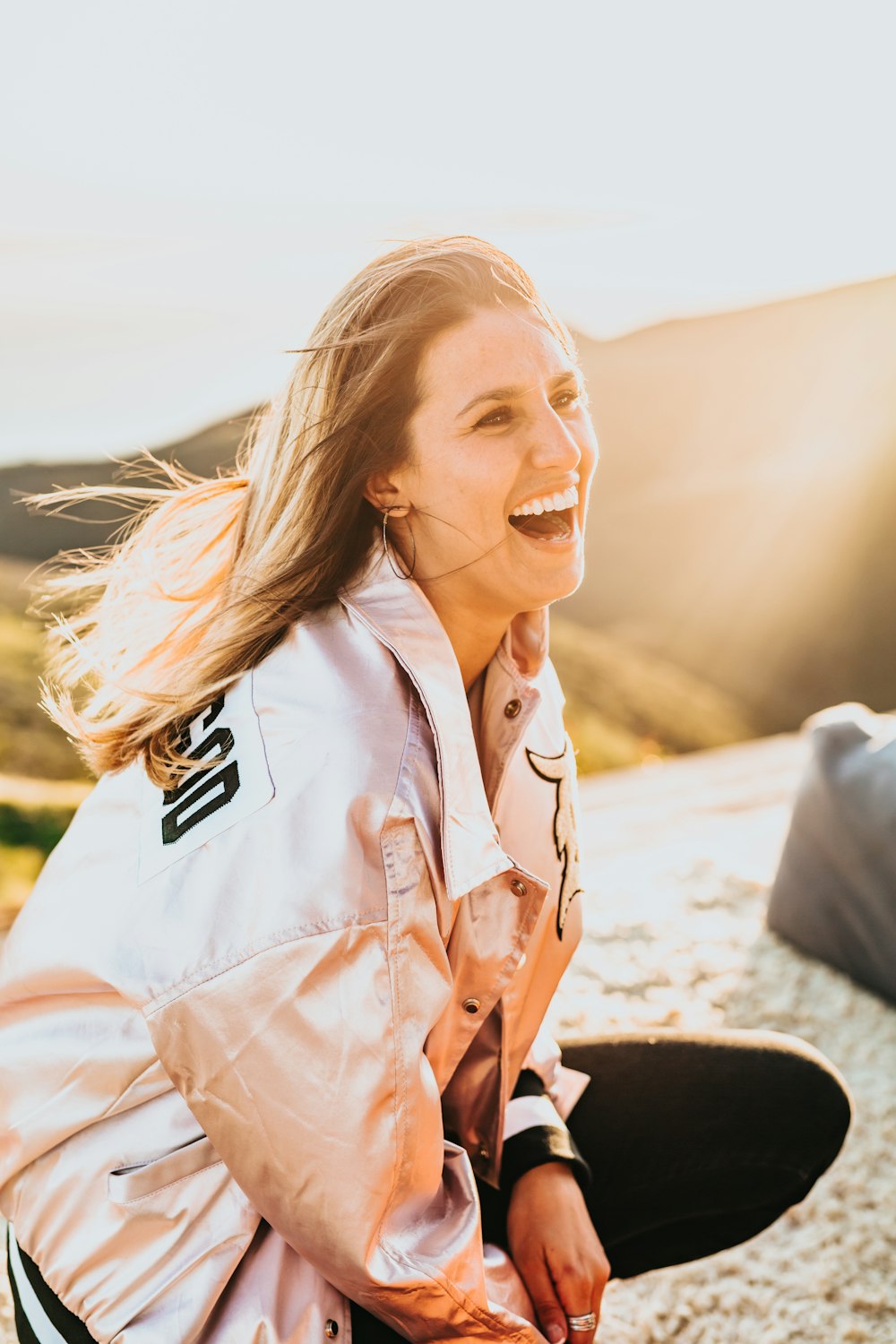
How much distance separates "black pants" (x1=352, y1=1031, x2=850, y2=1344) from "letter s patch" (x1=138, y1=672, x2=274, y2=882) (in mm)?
669

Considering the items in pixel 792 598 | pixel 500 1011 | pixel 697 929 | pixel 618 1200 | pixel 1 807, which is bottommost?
pixel 792 598

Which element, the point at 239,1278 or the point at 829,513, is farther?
the point at 829,513

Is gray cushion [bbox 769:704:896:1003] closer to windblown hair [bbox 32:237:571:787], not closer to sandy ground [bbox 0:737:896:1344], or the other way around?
sandy ground [bbox 0:737:896:1344]

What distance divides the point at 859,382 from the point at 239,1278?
6317mm

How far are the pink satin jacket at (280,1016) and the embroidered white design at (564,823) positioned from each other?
167 millimetres

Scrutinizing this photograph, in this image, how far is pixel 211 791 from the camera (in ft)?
3.37

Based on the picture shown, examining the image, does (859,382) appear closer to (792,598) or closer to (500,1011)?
(792,598)

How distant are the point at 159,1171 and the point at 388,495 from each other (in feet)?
2.32

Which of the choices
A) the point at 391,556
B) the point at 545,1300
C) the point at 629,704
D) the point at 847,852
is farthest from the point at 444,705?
the point at 629,704

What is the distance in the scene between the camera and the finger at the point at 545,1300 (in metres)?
1.17

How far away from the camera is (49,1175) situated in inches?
40.5

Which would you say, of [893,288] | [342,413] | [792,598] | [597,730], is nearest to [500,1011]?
[342,413]

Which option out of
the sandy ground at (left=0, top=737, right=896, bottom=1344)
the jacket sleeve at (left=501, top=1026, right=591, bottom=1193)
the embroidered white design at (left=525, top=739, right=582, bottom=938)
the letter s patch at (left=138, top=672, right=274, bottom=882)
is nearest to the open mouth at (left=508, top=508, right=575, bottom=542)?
the embroidered white design at (left=525, top=739, right=582, bottom=938)

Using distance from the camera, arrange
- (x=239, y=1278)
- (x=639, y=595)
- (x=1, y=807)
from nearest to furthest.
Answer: (x=239, y=1278) < (x=1, y=807) < (x=639, y=595)
